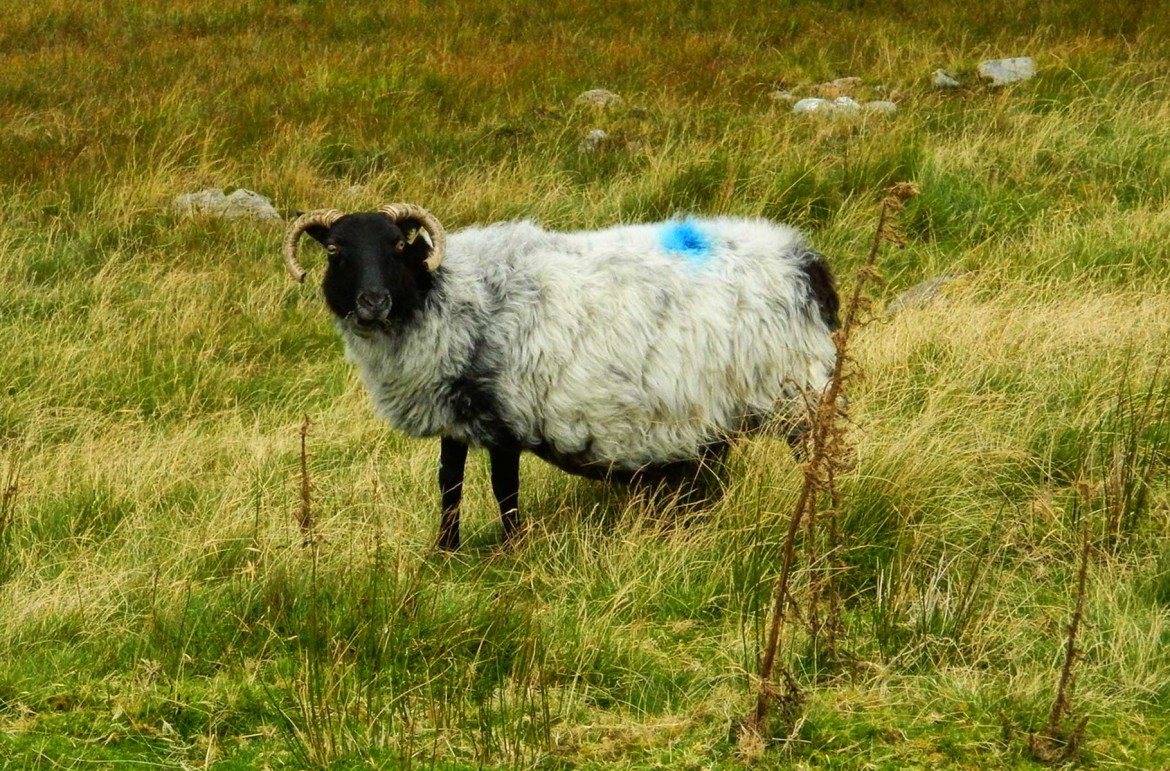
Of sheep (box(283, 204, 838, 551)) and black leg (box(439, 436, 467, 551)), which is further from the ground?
sheep (box(283, 204, 838, 551))

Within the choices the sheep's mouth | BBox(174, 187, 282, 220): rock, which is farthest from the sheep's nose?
BBox(174, 187, 282, 220): rock

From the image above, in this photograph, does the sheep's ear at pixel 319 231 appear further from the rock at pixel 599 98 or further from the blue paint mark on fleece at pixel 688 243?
the rock at pixel 599 98

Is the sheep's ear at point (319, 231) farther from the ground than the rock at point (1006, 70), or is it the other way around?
the rock at point (1006, 70)

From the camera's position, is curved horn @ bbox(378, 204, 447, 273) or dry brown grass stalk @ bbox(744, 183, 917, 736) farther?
curved horn @ bbox(378, 204, 447, 273)

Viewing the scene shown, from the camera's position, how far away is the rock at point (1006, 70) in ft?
48.4

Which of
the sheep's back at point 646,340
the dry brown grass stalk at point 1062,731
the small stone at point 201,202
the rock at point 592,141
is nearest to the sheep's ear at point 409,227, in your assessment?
the sheep's back at point 646,340

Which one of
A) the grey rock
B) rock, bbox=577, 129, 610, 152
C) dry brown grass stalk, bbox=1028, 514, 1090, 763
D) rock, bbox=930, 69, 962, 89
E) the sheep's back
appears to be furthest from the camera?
rock, bbox=930, 69, 962, 89

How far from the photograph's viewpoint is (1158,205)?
1087 centimetres

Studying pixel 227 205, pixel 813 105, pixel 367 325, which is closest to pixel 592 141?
pixel 813 105

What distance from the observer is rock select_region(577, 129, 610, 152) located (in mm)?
13414

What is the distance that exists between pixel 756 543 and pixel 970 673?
111 centimetres

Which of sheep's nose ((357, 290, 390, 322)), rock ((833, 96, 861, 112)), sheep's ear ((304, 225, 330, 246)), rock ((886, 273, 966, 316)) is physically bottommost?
rock ((886, 273, 966, 316))

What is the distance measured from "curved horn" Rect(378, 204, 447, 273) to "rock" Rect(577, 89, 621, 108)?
8314 millimetres

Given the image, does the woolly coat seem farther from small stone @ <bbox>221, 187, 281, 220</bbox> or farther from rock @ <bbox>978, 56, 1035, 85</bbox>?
rock @ <bbox>978, 56, 1035, 85</bbox>
